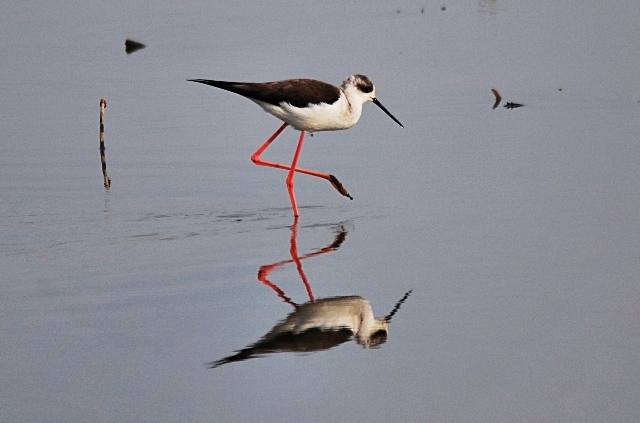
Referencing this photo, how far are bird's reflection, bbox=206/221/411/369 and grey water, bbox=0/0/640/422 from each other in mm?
57

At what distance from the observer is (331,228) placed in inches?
301

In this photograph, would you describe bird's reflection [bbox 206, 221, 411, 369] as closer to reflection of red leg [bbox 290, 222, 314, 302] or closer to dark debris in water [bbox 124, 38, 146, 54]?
reflection of red leg [bbox 290, 222, 314, 302]

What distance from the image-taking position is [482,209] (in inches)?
305

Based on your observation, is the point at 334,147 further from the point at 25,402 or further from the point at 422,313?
the point at 25,402

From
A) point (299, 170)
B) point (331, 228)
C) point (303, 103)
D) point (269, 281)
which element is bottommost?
point (269, 281)

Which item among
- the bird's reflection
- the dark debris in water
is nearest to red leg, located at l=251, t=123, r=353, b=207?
the bird's reflection

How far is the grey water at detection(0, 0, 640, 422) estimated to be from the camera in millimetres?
4902

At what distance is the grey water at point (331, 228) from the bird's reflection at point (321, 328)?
2.2 inches

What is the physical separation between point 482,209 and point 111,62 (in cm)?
707

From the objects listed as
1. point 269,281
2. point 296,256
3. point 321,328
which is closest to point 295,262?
point 296,256

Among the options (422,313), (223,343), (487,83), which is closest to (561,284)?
(422,313)

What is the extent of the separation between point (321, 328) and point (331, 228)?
2.08 metres

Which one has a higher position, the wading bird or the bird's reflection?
the wading bird

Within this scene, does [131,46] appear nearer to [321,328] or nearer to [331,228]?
[331,228]
